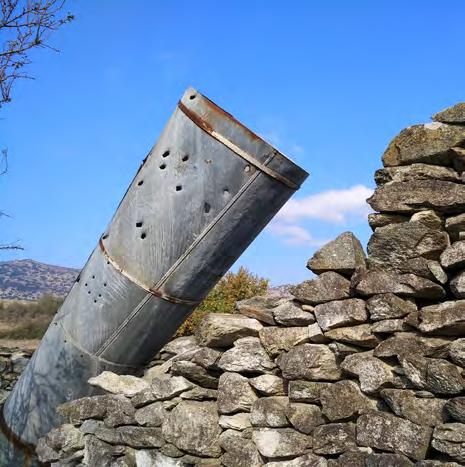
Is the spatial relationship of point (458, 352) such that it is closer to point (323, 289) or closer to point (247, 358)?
point (323, 289)

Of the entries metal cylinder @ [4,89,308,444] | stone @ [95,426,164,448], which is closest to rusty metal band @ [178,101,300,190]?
metal cylinder @ [4,89,308,444]

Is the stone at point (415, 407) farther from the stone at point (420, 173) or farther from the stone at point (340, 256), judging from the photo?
the stone at point (420, 173)

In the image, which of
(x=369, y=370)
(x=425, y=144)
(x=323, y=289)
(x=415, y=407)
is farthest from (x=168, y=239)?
(x=415, y=407)

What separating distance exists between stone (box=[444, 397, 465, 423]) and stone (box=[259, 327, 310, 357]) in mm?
1080

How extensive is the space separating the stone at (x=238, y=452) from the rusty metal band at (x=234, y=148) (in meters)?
1.76

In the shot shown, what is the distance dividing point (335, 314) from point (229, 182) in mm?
1108

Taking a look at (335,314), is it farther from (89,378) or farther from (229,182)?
(89,378)

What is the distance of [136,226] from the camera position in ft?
A: 14.5

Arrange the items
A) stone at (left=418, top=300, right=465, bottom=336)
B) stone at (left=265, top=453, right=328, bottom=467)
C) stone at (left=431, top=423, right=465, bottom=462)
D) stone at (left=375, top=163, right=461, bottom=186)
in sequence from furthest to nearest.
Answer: stone at (left=375, top=163, right=461, bottom=186), stone at (left=265, top=453, right=328, bottom=467), stone at (left=418, top=300, right=465, bottom=336), stone at (left=431, top=423, right=465, bottom=462)

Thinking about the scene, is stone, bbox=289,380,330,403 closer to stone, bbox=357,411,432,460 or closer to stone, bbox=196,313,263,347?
stone, bbox=357,411,432,460

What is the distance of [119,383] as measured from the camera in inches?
191

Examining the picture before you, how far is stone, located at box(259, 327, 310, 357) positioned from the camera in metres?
4.11

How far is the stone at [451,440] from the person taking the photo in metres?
3.15

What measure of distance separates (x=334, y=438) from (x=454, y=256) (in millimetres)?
1304
